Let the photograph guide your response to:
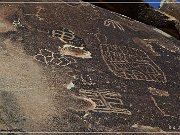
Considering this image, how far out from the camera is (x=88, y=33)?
3.66 m

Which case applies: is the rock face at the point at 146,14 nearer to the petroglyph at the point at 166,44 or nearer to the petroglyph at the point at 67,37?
the petroglyph at the point at 166,44

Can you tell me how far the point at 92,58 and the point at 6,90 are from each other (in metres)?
0.81

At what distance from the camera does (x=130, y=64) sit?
3414 millimetres

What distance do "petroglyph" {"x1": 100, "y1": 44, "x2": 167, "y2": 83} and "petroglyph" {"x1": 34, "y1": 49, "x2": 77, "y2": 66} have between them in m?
0.30

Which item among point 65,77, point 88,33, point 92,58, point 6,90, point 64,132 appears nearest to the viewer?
point 64,132

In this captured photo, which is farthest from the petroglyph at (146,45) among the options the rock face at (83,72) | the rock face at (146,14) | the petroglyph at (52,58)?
the rock face at (146,14)

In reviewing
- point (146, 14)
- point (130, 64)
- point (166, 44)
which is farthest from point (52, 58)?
point (146, 14)

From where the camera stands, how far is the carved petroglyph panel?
280cm

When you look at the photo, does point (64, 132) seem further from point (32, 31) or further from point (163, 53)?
point (163, 53)

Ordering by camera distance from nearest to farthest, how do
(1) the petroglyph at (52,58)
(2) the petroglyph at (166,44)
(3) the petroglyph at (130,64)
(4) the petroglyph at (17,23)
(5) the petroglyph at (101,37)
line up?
(1) the petroglyph at (52,58)
(3) the petroglyph at (130,64)
(4) the petroglyph at (17,23)
(5) the petroglyph at (101,37)
(2) the petroglyph at (166,44)

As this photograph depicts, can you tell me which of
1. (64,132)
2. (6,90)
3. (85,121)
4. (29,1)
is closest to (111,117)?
(85,121)

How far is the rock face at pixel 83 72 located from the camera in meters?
2.64

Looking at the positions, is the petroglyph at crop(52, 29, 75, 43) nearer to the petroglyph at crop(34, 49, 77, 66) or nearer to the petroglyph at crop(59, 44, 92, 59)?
the petroglyph at crop(59, 44, 92, 59)

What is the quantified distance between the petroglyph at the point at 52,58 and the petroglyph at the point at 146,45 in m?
0.71
